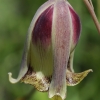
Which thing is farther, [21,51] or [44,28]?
[21,51]

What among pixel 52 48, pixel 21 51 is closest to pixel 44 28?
pixel 52 48

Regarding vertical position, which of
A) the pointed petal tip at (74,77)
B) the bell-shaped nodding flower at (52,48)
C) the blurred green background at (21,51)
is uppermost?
the bell-shaped nodding flower at (52,48)

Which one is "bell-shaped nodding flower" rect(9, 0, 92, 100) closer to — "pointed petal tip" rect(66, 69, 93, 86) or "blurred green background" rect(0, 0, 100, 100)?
"pointed petal tip" rect(66, 69, 93, 86)

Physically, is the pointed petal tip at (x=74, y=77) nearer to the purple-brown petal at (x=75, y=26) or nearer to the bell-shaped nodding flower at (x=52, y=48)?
the bell-shaped nodding flower at (x=52, y=48)

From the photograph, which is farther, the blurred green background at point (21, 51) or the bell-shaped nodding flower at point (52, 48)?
the blurred green background at point (21, 51)

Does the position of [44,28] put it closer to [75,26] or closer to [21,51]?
[75,26]

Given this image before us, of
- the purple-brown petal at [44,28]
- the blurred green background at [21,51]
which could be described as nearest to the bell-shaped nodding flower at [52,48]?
the purple-brown petal at [44,28]

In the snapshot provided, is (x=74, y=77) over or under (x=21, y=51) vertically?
over

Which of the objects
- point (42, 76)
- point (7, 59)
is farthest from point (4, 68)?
point (42, 76)
